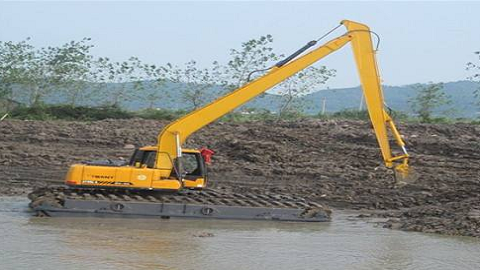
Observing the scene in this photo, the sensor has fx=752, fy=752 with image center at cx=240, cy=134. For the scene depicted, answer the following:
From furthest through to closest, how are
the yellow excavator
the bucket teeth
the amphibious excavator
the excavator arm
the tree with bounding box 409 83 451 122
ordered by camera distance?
the tree with bounding box 409 83 451 122 < the excavator arm < the yellow excavator < the amphibious excavator < the bucket teeth

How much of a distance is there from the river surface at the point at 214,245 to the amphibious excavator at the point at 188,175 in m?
0.26

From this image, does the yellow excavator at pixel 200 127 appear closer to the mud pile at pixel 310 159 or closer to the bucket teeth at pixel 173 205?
the bucket teeth at pixel 173 205

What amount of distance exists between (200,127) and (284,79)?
205 cm

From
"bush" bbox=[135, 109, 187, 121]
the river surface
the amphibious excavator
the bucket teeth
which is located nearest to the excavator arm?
the amphibious excavator

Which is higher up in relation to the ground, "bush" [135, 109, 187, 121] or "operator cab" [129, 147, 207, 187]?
"bush" [135, 109, 187, 121]

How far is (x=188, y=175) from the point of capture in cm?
1599

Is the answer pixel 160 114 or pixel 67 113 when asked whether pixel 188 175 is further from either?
pixel 67 113

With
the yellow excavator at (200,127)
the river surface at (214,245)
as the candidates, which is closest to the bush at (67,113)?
the river surface at (214,245)

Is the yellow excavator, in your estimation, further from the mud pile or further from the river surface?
the mud pile

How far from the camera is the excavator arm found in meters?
15.8

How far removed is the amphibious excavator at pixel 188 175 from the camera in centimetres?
1505

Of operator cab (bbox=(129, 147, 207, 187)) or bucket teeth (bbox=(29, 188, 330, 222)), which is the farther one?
operator cab (bbox=(129, 147, 207, 187))

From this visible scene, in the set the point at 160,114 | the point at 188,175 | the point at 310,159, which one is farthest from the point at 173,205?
the point at 160,114

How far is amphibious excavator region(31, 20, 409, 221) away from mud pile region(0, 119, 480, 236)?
2486 mm
